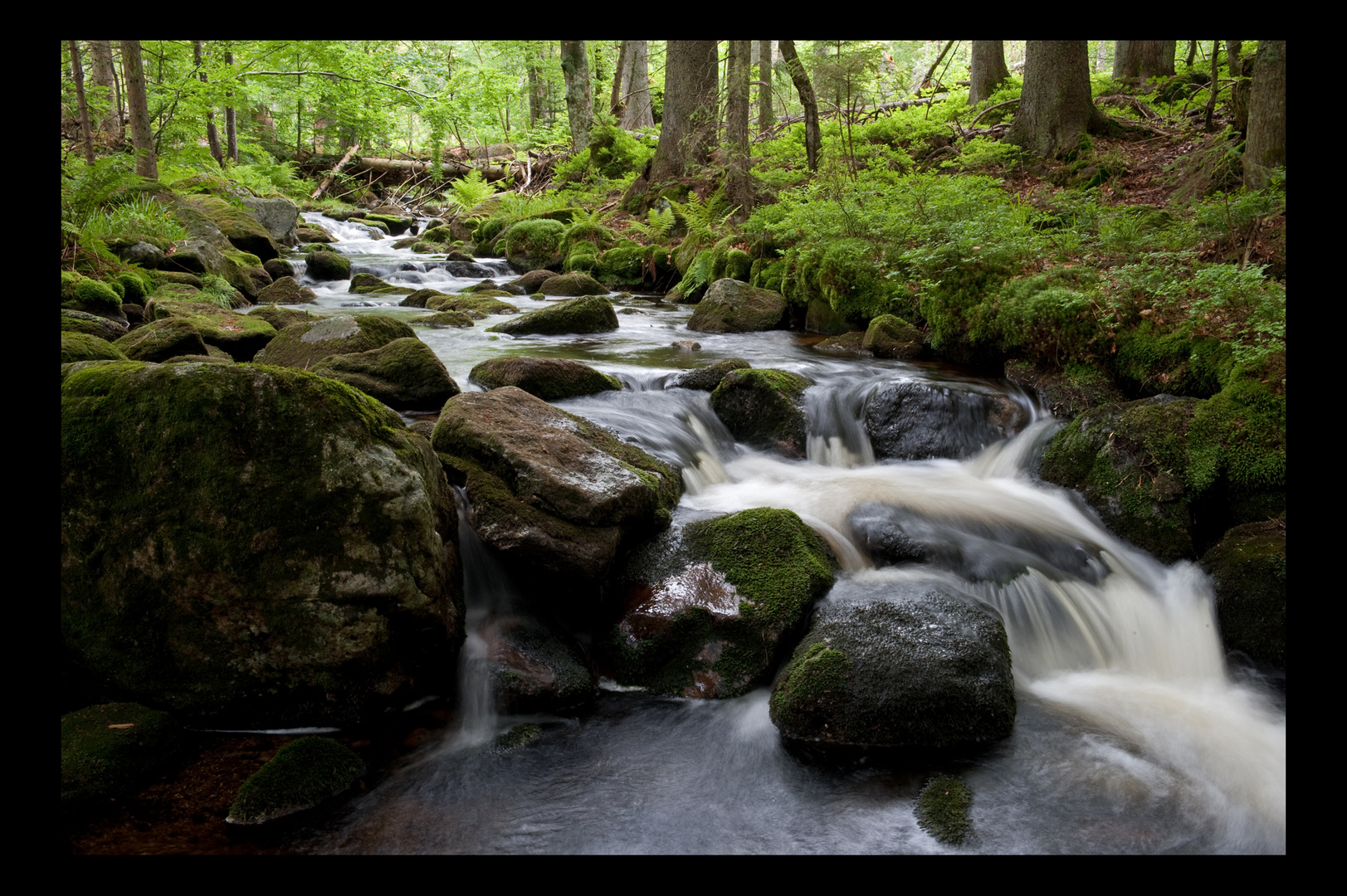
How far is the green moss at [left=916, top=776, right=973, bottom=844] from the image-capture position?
285cm

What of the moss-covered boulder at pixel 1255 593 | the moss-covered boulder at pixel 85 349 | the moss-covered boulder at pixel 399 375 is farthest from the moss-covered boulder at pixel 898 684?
the moss-covered boulder at pixel 85 349

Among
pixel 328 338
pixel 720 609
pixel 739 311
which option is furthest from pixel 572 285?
pixel 720 609

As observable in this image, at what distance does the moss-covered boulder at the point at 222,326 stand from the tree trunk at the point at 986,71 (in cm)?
1421

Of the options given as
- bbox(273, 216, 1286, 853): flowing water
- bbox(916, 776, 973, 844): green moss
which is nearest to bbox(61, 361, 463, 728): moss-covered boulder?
bbox(273, 216, 1286, 853): flowing water

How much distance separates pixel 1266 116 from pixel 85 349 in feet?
35.2

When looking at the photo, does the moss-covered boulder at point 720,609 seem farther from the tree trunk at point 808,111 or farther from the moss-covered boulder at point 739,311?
the tree trunk at point 808,111

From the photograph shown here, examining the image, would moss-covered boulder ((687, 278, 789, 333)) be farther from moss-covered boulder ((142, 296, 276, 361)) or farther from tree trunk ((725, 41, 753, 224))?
moss-covered boulder ((142, 296, 276, 361))

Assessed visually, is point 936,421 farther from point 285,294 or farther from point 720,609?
point 285,294

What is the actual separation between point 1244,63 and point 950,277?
7.42m

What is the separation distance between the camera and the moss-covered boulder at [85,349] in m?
5.05

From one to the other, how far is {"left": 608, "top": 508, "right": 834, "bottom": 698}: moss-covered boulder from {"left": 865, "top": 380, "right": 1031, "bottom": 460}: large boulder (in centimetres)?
252

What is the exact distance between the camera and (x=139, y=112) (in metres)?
11.3
